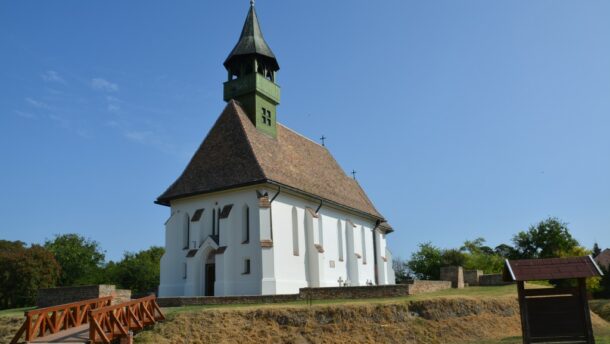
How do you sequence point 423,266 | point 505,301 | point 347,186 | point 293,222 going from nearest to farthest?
point 505,301 < point 293,222 < point 347,186 < point 423,266

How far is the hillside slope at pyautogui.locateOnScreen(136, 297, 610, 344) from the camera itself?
18.6 m

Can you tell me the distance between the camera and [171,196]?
3088 centimetres

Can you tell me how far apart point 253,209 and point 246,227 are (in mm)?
1100

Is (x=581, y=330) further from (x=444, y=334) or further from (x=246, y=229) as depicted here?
(x=246, y=229)

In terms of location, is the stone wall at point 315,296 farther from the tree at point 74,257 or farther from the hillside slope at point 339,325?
the tree at point 74,257

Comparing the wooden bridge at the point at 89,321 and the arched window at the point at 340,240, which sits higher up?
the arched window at the point at 340,240

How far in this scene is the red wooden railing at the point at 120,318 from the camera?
52.6 feet

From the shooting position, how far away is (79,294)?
22.5 metres

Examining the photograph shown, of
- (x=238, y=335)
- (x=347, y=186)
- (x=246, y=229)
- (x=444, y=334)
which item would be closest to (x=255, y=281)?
(x=246, y=229)

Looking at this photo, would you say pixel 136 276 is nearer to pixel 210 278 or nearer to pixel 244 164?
pixel 210 278

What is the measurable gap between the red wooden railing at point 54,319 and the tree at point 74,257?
3387 cm

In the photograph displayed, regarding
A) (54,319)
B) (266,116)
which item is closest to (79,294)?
(54,319)

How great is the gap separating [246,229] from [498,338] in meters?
14.2

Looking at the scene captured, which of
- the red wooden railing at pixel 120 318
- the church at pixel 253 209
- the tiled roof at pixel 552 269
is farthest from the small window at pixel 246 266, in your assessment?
the tiled roof at pixel 552 269
